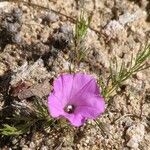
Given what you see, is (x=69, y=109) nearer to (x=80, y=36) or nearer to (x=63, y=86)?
(x=63, y=86)

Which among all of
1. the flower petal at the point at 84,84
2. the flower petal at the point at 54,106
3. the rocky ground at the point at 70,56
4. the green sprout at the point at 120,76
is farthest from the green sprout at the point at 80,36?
the flower petal at the point at 54,106

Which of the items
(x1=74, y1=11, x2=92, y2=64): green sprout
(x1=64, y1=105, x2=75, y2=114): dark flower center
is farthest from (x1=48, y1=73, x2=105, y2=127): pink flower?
(x1=74, y1=11, x2=92, y2=64): green sprout

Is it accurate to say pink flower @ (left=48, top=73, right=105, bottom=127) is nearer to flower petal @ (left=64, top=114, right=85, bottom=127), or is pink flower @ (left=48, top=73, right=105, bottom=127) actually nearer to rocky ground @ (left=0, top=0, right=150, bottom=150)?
flower petal @ (left=64, top=114, right=85, bottom=127)

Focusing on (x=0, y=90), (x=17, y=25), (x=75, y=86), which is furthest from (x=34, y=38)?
(x=75, y=86)

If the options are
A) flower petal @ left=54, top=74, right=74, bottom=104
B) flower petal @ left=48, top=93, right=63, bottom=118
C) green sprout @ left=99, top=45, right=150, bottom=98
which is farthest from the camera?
green sprout @ left=99, top=45, right=150, bottom=98

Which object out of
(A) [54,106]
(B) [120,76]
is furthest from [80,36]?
(A) [54,106]
